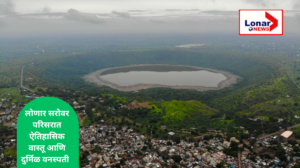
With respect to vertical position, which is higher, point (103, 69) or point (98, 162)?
point (103, 69)

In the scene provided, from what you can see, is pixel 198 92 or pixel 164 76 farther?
pixel 164 76

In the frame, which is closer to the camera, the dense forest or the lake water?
the dense forest

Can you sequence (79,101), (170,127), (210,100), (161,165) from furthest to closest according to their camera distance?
(210,100) → (79,101) → (170,127) → (161,165)

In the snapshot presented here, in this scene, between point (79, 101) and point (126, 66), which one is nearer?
point (79, 101)

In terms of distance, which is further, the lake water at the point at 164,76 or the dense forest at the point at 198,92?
the lake water at the point at 164,76

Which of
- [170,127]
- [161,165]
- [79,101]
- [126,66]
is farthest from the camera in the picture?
[126,66]

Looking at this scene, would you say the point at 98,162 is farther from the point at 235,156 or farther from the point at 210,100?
the point at 210,100

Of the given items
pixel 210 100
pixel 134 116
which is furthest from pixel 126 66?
pixel 134 116

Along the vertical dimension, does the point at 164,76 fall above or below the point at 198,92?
above
